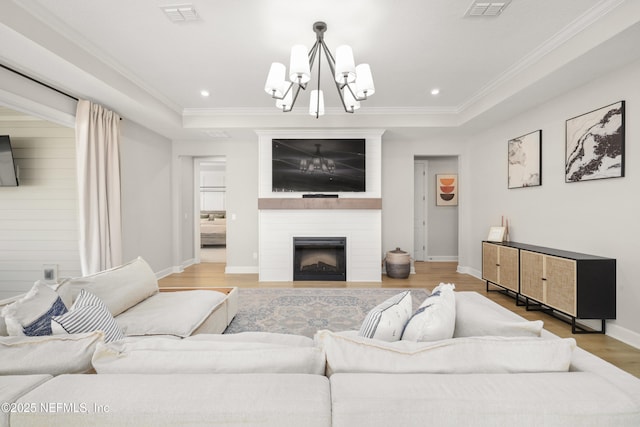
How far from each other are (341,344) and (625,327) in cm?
311

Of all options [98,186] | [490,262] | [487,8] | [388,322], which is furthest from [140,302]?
[490,262]

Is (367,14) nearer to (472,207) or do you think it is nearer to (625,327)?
(625,327)

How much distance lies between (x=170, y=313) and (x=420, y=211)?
18.4 feet

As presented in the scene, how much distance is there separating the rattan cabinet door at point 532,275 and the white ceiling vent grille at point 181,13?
393 cm

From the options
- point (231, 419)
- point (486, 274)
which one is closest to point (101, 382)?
point (231, 419)

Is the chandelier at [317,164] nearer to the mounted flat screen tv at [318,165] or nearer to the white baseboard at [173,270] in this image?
the mounted flat screen tv at [318,165]

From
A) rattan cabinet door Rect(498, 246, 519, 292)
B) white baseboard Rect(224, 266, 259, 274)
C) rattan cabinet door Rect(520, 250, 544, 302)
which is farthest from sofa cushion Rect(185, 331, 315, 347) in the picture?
white baseboard Rect(224, 266, 259, 274)

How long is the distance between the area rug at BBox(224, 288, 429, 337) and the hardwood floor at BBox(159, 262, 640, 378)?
0.41m

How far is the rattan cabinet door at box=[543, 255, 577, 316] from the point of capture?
8.69 ft

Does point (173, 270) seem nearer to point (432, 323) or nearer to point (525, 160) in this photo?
point (432, 323)

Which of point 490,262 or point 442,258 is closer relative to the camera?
point 490,262

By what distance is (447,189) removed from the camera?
255 inches

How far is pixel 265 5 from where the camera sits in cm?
215

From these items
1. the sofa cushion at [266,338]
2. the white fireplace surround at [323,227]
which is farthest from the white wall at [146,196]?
the sofa cushion at [266,338]
